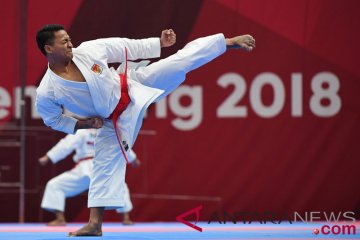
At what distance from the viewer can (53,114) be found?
13.9ft

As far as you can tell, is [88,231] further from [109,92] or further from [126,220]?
[126,220]

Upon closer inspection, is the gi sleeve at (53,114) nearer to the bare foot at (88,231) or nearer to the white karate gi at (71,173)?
the bare foot at (88,231)

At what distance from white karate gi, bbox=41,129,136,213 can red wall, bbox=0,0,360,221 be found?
0.46 metres

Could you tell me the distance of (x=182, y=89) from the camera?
707 centimetres

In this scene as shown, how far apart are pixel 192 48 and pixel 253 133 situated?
9.36 ft

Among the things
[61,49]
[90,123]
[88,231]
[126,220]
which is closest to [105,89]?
[90,123]

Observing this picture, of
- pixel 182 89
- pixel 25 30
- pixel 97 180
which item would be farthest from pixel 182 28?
pixel 97 180

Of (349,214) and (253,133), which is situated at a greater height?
(253,133)

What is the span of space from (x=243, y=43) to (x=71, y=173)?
2.84 meters

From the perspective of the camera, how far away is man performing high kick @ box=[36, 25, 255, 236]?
4.14 m

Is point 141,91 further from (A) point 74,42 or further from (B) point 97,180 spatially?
(A) point 74,42

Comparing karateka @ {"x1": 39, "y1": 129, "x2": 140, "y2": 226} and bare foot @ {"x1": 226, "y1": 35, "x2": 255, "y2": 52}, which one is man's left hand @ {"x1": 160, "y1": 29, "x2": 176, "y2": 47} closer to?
bare foot @ {"x1": 226, "y1": 35, "x2": 255, "y2": 52}

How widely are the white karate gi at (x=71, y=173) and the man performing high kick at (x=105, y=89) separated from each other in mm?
2171

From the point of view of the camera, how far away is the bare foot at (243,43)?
4391 mm
